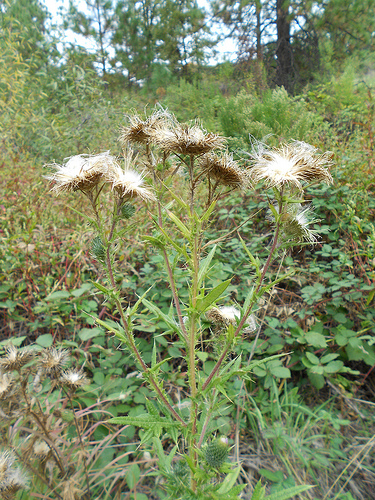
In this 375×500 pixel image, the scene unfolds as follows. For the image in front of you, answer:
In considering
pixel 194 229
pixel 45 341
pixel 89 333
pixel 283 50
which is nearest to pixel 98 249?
pixel 194 229

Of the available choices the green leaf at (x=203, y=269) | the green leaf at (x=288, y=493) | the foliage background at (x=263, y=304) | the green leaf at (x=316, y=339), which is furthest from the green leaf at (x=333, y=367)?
the green leaf at (x=203, y=269)

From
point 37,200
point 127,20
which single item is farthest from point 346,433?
point 127,20

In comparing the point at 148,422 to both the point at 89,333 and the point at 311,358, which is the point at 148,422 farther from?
the point at 311,358

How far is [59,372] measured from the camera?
1279mm

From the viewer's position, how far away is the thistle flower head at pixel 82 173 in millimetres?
887

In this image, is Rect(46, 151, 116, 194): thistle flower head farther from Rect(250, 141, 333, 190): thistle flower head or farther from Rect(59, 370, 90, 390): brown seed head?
Rect(59, 370, 90, 390): brown seed head

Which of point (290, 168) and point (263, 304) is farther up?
point (290, 168)

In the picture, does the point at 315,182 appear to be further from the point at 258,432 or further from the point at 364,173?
the point at 364,173

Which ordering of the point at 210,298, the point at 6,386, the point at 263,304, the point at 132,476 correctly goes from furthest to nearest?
1. the point at 263,304
2. the point at 132,476
3. the point at 6,386
4. the point at 210,298

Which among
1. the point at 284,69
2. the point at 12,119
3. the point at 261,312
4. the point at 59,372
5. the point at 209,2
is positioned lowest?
the point at 261,312

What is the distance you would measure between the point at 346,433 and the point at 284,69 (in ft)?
25.1

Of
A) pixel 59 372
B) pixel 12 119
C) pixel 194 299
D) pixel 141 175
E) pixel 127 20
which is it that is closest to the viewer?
pixel 194 299

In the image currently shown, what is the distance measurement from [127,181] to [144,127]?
0.77 ft

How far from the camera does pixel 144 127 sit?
102cm
